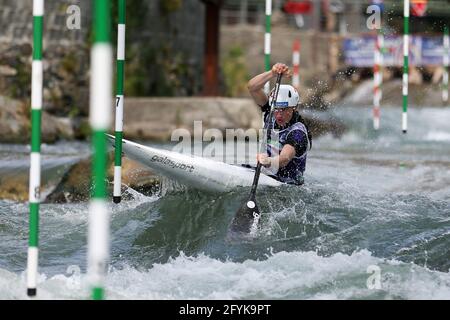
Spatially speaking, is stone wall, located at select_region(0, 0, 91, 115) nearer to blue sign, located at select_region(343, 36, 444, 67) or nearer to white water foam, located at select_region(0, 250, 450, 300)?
white water foam, located at select_region(0, 250, 450, 300)

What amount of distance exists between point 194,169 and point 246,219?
86cm

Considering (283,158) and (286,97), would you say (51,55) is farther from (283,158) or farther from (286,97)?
(283,158)

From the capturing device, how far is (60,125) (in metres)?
15.3

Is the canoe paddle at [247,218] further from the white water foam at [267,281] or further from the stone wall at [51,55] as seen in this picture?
the stone wall at [51,55]

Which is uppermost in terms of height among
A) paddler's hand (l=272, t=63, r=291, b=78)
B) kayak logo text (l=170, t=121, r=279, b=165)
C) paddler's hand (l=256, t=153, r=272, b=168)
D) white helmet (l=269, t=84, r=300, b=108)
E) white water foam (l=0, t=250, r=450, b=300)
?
paddler's hand (l=272, t=63, r=291, b=78)

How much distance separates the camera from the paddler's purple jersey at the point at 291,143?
7238mm

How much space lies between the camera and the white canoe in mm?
7570

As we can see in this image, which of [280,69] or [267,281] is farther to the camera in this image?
[280,69]

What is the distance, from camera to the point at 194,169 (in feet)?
24.8

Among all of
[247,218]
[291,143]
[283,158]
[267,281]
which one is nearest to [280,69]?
[291,143]

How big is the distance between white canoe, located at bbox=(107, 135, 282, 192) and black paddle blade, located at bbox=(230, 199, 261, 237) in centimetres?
63

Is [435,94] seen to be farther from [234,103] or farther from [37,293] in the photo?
[37,293]

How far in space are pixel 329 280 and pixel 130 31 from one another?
12.5 metres

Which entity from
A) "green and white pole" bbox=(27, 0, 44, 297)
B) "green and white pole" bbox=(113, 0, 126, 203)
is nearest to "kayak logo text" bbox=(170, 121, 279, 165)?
"green and white pole" bbox=(113, 0, 126, 203)
